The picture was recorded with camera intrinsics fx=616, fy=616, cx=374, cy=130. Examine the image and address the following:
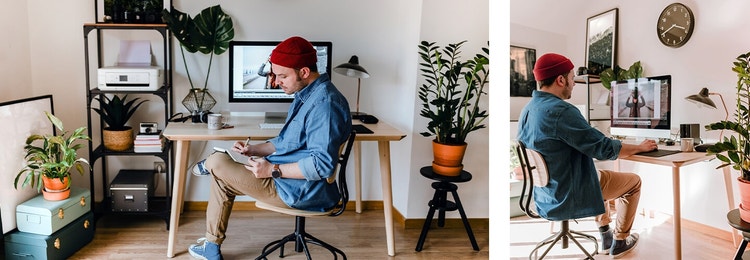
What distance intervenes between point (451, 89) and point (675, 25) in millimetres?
2575

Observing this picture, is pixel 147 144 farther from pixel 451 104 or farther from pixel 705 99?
pixel 705 99

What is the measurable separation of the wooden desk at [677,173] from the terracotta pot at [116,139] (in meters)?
3.25

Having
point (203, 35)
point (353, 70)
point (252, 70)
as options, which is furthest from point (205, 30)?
point (353, 70)

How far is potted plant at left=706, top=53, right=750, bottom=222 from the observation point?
2.40 ft

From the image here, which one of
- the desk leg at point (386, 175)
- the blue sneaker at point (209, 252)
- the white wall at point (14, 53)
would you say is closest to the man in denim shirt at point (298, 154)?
the blue sneaker at point (209, 252)

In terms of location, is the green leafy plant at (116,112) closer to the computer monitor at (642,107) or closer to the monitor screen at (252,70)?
the monitor screen at (252,70)

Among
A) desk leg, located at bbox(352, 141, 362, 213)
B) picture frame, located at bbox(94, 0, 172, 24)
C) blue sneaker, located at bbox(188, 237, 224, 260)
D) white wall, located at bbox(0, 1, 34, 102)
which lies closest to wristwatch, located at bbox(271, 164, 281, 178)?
blue sneaker, located at bbox(188, 237, 224, 260)

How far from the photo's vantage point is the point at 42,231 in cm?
296

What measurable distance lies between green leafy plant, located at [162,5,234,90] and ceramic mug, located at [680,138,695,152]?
325 cm

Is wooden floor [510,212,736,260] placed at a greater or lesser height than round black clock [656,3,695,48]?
lesser

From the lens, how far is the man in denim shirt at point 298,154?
2.65 metres

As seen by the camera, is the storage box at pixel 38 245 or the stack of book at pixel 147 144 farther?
the stack of book at pixel 147 144

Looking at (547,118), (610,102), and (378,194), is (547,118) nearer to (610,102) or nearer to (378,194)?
(610,102)

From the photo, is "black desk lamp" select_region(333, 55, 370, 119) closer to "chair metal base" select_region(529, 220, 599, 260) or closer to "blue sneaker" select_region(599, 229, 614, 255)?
"chair metal base" select_region(529, 220, 599, 260)
